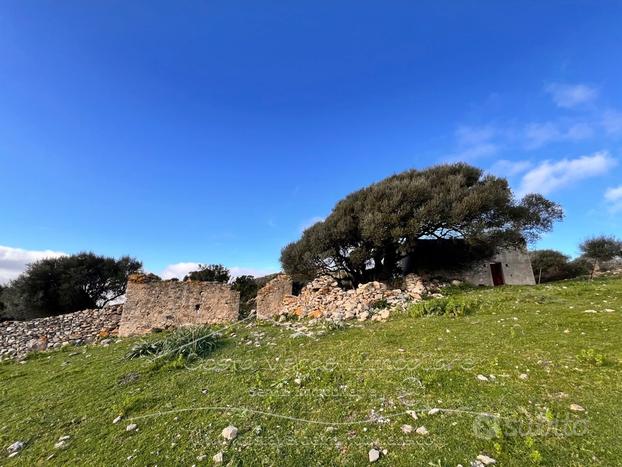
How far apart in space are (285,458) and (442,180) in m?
15.4

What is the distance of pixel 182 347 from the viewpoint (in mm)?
6180

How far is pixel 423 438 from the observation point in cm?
277

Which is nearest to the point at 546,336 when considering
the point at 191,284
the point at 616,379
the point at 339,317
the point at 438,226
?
the point at 616,379

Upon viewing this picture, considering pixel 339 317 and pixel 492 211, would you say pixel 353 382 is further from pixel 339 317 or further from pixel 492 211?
pixel 492 211

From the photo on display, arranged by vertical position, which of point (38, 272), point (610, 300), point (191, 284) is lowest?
point (610, 300)

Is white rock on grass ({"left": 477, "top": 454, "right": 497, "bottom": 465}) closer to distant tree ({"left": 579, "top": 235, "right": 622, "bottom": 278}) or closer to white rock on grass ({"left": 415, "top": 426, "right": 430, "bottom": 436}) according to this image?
white rock on grass ({"left": 415, "top": 426, "right": 430, "bottom": 436})

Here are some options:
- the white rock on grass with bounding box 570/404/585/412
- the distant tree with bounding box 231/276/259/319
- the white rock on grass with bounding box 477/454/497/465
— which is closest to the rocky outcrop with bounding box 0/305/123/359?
the distant tree with bounding box 231/276/259/319

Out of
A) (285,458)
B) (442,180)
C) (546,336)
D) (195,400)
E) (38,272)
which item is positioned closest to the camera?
(285,458)

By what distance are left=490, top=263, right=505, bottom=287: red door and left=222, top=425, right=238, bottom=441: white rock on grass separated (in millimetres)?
19860

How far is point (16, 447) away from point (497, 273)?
867 inches

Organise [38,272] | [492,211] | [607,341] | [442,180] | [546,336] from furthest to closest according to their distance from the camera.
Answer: [38,272], [442,180], [492,211], [546,336], [607,341]

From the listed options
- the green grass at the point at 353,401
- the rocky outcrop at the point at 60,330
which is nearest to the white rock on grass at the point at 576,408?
the green grass at the point at 353,401

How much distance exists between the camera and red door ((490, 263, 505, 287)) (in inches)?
739

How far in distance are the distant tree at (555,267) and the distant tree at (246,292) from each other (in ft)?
86.7
